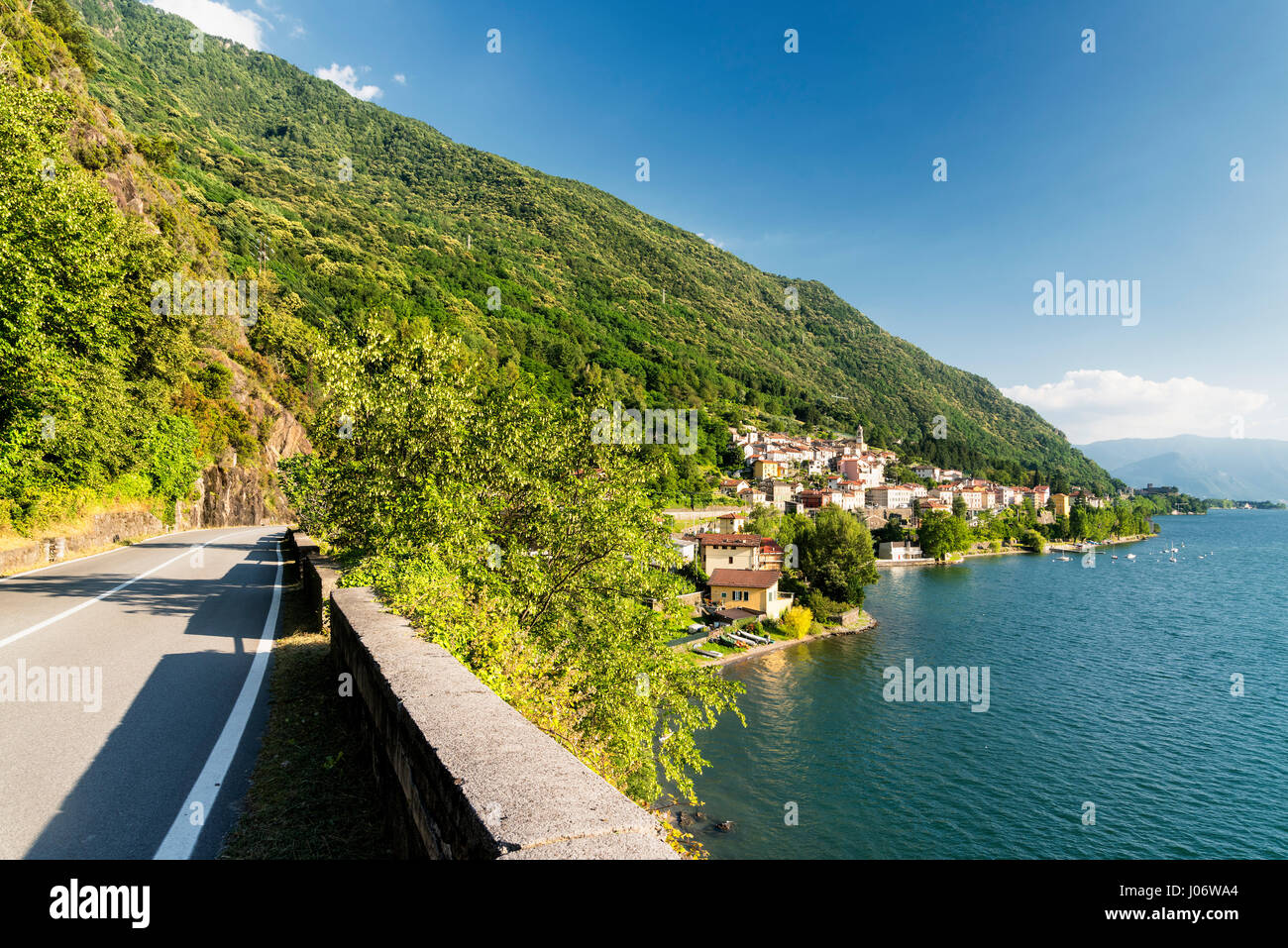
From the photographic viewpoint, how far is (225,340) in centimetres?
5062

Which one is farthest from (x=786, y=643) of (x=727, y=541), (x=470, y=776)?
(x=470, y=776)

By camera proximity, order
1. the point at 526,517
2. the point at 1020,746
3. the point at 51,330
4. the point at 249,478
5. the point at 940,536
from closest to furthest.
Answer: the point at 526,517
the point at 51,330
the point at 1020,746
the point at 249,478
the point at 940,536

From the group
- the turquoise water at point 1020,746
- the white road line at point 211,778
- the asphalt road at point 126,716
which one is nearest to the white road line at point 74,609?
the asphalt road at point 126,716

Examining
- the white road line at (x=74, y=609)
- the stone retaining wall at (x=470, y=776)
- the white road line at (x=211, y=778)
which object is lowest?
the white road line at (x=211, y=778)

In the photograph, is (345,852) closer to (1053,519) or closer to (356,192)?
(1053,519)

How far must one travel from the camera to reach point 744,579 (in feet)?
212

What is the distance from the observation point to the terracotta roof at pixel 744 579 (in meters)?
63.6

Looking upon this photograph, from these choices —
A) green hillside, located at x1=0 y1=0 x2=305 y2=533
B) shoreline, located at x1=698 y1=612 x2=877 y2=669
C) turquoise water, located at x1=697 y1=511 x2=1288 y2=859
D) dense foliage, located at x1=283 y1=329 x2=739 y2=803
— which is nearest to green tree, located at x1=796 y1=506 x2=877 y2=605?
shoreline, located at x1=698 y1=612 x2=877 y2=669

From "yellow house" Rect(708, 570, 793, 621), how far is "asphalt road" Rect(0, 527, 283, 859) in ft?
178

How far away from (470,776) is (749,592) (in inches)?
2477

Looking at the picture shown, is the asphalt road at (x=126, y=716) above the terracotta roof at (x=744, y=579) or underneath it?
above

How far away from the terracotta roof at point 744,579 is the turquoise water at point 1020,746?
8.82m

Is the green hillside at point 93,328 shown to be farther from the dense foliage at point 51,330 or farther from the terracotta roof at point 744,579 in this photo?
the terracotta roof at point 744,579

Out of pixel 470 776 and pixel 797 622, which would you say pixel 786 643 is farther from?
pixel 470 776
